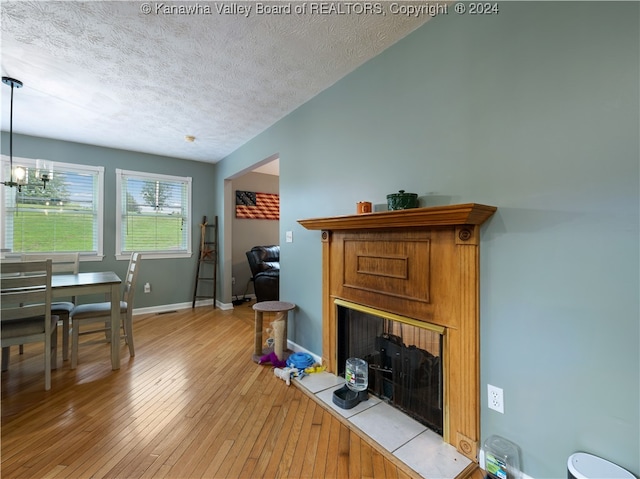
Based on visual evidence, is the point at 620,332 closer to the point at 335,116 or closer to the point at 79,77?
the point at 335,116

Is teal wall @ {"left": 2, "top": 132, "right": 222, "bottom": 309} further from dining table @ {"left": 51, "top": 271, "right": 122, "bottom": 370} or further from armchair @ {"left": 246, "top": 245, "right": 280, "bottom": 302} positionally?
dining table @ {"left": 51, "top": 271, "right": 122, "bottom": 370}

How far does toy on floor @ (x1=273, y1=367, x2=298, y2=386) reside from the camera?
92.4 inches

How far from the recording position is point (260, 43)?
1948 millimetres

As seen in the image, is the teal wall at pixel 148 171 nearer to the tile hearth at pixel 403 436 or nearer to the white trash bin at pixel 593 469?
the tile hearth at pixel 403 436

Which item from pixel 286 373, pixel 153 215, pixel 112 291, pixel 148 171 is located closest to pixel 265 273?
pixel 153 215

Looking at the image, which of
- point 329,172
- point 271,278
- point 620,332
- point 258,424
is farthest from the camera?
point 271,278

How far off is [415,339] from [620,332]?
3.28ft

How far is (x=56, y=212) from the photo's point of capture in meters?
3.82

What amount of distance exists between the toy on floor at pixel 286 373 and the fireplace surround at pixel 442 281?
88 cm

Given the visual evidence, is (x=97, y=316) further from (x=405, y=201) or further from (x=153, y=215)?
(x=405, y=201)

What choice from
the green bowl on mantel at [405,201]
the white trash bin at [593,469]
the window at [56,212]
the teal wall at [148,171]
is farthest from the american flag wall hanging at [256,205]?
the white trash bin at [593,469]

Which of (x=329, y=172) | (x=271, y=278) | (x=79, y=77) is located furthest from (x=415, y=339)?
(x=79, y=77)

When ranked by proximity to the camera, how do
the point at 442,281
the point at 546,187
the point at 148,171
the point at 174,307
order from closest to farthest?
the point at 546,187 < the point at 442,281 < the point at 148,171 < the point at 174,307

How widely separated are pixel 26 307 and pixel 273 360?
1.92 m
